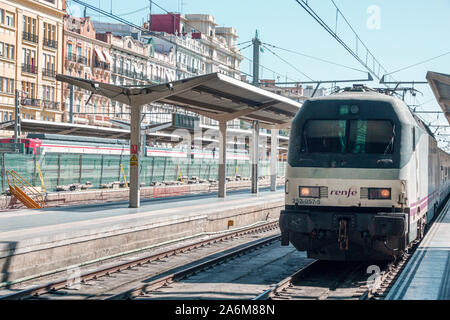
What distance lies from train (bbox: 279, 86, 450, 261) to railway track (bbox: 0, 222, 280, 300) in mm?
3050

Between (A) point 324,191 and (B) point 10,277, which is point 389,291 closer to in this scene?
(A) point 324,191

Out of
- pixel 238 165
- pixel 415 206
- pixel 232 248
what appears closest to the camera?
pixel 415 206

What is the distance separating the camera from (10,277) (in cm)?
1225

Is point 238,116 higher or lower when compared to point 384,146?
higher

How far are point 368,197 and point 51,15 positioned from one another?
56222 mm

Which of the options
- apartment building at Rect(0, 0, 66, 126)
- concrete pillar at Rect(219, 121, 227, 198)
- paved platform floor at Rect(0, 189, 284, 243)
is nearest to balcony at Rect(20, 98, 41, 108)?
apartment building at Rect(0, 0, 66, 126)

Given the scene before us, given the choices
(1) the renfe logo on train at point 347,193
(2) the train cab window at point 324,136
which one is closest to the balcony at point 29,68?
(2) the train cab window at point 324,136

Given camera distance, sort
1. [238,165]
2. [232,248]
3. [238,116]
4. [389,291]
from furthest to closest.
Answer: [238,165]
[238,116]
[232,248]
[389,291]

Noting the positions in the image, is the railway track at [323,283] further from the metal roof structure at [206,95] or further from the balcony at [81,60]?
the balcony at [81,60]

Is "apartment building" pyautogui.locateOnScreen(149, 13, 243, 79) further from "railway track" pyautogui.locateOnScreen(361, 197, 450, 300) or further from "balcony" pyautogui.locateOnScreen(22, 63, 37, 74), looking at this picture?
"railway track" pyautogui.locateOnScreen(361, 197, 450, 300)

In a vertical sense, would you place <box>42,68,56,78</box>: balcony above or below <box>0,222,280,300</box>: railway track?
above

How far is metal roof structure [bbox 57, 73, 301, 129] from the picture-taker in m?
20.5
